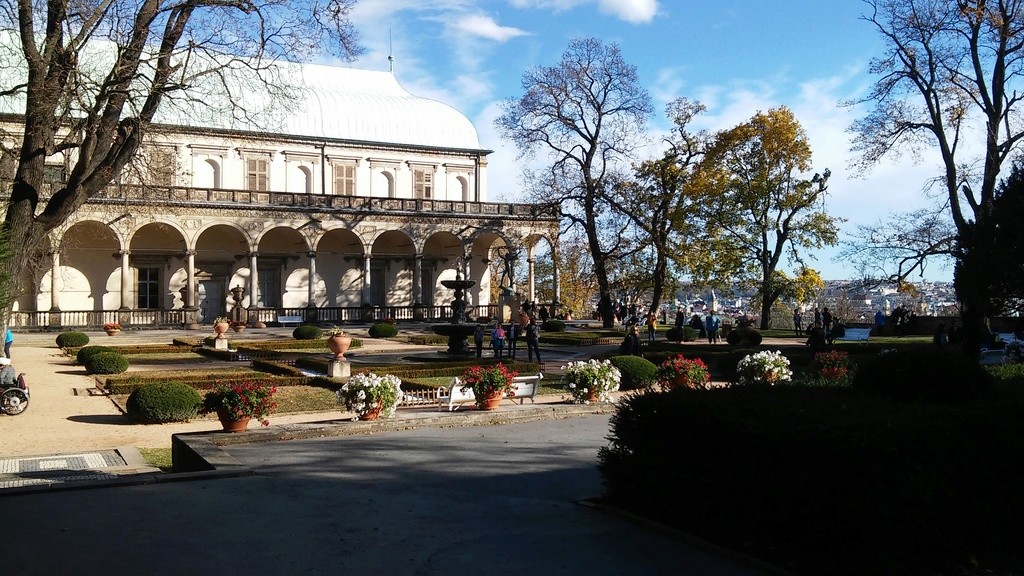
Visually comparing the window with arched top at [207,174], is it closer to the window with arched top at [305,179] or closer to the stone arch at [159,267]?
the stone arch at [159,267]

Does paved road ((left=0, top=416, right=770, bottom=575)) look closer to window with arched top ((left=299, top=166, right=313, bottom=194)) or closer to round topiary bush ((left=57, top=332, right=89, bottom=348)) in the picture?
round topiary bush ((left=57, top=332, right=89, bottom=348))

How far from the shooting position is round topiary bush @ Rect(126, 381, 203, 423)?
15.0m

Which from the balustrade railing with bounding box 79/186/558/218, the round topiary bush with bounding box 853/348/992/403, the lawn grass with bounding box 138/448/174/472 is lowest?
the lawn grass with bounding box 138/448/174/472

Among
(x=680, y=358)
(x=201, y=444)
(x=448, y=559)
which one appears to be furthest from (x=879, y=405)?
(x=680, y=358)

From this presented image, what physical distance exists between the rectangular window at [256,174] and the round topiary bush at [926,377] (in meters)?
45.8

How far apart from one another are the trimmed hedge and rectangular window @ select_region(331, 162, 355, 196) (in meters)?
47.9

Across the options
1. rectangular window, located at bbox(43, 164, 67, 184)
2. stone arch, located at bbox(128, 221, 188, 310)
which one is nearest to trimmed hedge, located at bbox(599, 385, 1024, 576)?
rectangular window, located at bbox(43, 164, 67, 184)

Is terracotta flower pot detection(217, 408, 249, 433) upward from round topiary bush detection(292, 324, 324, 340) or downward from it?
downward

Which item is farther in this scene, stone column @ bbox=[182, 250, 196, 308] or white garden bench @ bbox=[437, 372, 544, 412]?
stone column @ bbox=[182, 250, 196, 308]

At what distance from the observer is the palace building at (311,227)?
4500 centimetres

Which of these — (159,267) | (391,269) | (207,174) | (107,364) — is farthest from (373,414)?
(391,269)

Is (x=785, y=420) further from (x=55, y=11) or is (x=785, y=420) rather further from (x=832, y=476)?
(x=55, y=11)

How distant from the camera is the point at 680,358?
57.7 ft

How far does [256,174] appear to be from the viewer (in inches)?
2009
